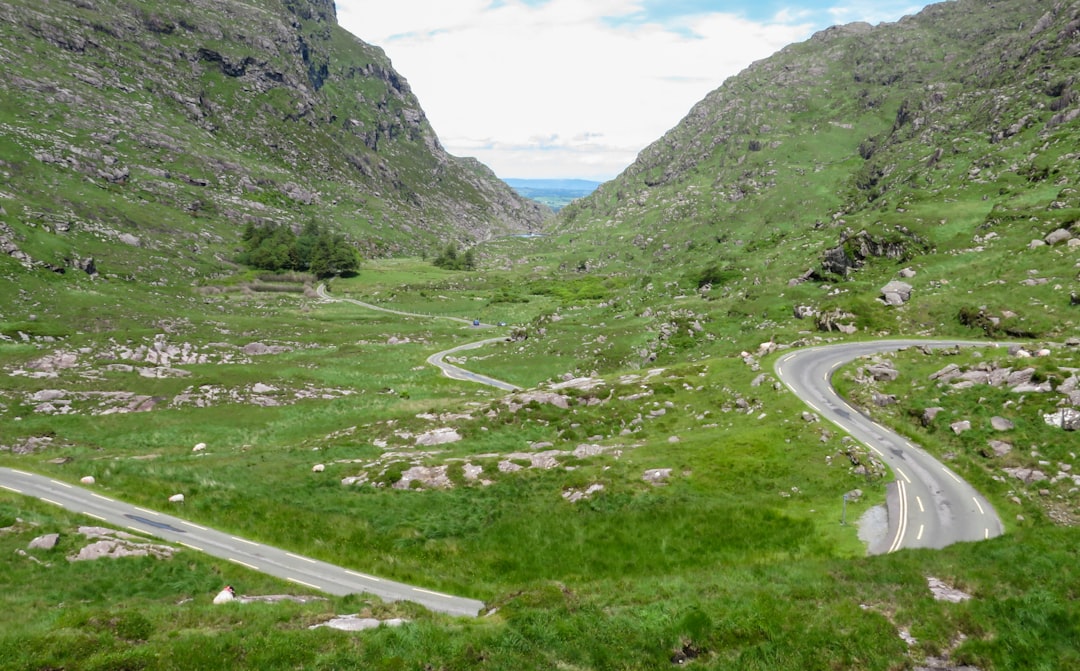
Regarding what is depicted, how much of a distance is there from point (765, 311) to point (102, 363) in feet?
313

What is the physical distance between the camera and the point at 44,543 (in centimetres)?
2619

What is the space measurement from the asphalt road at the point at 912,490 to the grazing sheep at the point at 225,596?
30.5m

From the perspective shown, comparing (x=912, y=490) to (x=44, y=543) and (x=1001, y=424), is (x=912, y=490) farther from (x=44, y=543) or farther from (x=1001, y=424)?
(x=44, y=543)

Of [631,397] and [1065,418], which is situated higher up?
[1065,418]

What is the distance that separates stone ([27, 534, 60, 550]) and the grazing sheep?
1014cm

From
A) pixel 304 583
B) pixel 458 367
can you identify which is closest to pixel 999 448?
pixel 304 583

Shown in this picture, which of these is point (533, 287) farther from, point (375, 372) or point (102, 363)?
point (102, 363)

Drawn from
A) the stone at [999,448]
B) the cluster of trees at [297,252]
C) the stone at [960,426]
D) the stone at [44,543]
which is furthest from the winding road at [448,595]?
the cluster of trees at [297,252]

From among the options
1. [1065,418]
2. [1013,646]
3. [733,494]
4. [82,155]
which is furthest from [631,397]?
[82,155]

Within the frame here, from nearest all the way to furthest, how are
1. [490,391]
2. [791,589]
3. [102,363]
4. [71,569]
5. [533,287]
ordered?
[791,589] → [71,569] → [102,363] → [490,391] → [533,287]

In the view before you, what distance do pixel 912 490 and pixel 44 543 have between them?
47546mm

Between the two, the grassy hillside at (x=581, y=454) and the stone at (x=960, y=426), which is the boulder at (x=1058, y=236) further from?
the stone at (x=960, y=426)

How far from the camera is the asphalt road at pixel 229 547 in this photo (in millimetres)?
26141

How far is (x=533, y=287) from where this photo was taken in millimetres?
186500
